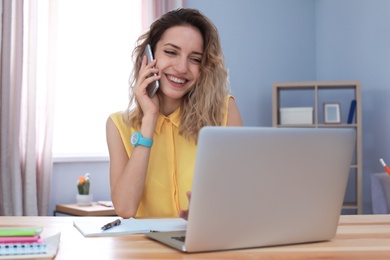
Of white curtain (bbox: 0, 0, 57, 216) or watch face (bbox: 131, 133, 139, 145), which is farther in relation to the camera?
white curtain (bbox: 0, 0, 57, 216)

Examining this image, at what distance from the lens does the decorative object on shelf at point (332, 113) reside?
14.2 feet

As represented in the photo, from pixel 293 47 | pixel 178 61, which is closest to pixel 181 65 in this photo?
pixel 178 61

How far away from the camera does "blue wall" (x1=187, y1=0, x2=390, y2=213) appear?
4.38 meters

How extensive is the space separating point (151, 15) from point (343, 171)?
345 centimetres

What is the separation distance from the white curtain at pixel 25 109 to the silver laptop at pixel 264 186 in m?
3.06

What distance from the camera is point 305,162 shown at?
45.8 inches

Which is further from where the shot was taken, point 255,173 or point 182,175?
point 182,175

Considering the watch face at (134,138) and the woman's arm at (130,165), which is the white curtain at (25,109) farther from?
the watch face at (134,138)

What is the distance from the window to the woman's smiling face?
244cm

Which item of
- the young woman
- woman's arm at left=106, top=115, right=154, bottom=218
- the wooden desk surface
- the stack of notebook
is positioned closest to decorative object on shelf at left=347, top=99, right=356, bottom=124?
the young woman

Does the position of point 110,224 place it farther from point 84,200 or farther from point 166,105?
point 84,200

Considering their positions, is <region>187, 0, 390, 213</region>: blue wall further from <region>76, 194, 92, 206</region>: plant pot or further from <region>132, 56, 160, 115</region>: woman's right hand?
<region>132, 56, 160, 115</region>: woman's right hand

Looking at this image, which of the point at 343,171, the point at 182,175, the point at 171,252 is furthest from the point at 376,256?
the point at 182,175

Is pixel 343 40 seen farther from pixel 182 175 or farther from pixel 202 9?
pixel 182 175
